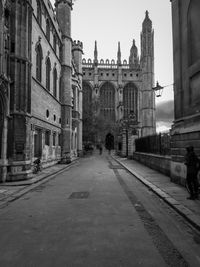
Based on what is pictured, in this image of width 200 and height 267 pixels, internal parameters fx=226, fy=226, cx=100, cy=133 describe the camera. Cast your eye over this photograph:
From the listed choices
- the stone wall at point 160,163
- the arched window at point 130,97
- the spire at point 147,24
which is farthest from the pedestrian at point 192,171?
the arched window at point 130,97

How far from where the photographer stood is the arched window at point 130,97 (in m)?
66.4

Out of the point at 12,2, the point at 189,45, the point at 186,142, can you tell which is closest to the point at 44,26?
the point at 12,2

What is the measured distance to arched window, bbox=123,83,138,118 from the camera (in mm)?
66375

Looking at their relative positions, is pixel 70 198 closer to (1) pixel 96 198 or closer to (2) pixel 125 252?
(1) pixel 96 198

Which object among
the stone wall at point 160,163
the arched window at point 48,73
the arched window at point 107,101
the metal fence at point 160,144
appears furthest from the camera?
the arched window at point 107,101

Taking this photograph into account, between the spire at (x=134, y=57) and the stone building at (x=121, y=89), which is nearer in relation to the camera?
the stone building at (x=121, y=89)

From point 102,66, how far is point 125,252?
72.3 meters

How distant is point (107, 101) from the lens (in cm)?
6612

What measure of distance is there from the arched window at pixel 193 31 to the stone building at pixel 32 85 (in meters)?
8.16

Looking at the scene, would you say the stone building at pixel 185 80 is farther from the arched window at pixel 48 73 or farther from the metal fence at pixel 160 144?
the arched window at pixel 48 73

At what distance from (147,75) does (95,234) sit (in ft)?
185

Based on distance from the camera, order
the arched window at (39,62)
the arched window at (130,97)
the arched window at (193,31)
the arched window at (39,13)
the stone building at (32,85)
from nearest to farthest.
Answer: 1. the arched window at (193,31)
2. the stone building at (32,85)
3. the arched window at (39,62)
4. the arched window at (39,13)
5. the arched window at (130,97)

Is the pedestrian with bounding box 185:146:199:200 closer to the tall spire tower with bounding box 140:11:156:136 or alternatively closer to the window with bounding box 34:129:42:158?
the window with bounding box 34:129:42:158

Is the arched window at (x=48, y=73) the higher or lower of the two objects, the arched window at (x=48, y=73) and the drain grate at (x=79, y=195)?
the higher
